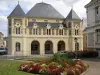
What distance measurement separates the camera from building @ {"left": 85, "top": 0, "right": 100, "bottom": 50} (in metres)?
37.1

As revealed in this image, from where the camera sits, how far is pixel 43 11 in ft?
248

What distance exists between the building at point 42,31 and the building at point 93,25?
84.5 feet

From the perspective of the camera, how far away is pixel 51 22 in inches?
2933

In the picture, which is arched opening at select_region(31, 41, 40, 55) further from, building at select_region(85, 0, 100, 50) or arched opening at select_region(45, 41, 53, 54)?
building at select_region(85, 0, 100, 50)

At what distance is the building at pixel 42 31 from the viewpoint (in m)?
65.7

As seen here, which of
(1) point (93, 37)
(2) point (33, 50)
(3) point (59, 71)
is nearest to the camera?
(3) point (59, 71)

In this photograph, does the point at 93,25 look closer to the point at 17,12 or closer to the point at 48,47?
the point at 17,12

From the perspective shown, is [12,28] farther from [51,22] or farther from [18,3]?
[51,22]

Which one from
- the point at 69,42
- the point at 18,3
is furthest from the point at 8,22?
the point at 69,42

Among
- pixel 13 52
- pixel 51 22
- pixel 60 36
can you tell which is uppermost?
pixel 51 22

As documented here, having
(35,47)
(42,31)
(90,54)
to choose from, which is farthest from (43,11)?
(90,54)

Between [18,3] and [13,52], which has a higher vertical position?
[18,3]

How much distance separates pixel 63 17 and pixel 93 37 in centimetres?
3992

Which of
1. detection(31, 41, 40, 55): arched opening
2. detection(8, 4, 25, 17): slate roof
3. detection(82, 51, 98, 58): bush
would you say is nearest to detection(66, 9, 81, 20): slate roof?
detection(31, 41, 40, 55): arched opening
